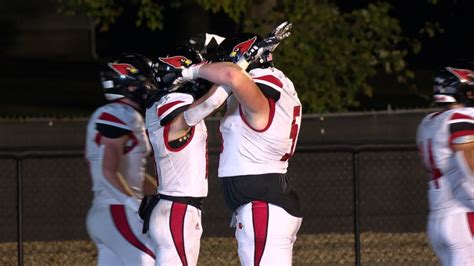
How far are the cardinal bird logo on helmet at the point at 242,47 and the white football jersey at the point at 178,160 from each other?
0.64m

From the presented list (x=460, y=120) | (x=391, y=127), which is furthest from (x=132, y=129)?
(x=391, y=127)

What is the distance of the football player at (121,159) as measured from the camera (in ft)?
25.8

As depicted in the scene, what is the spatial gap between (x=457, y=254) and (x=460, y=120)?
0.86m

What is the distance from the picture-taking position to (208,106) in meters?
6.87

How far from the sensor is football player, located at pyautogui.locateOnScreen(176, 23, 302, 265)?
6898mm

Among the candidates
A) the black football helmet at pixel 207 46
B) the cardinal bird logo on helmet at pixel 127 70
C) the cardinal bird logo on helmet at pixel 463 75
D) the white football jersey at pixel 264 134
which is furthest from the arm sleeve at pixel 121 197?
the cardinal bird logo on helmet at pixel 463 75

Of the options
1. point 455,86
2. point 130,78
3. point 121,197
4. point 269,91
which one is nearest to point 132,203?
point 121,197

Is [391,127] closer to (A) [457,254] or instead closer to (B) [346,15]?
(B) [346,15]

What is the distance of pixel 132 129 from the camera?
312 inches

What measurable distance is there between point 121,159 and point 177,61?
40.0 inches

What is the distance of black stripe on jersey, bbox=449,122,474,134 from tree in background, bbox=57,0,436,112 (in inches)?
345

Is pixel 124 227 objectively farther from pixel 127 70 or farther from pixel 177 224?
pixel 127 70

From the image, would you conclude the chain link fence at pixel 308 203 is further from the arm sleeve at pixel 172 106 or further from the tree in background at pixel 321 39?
the arm sleeve at pixel 172 106

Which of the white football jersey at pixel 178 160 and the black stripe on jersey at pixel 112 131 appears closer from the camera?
the white football jersey at pixel 178 160
